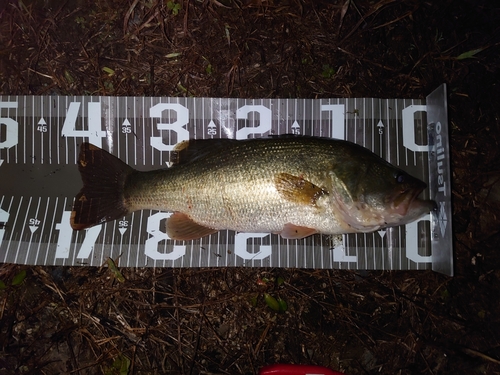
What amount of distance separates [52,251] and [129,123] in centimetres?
138

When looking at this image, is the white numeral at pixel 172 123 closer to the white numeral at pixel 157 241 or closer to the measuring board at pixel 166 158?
the measuring board at pixel 166 158

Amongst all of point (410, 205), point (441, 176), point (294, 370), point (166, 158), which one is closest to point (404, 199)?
point (410, 205)

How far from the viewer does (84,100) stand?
3.42m

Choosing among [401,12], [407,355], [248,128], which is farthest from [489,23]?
[407,355]

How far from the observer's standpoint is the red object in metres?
3.14

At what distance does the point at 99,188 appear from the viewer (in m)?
3.21

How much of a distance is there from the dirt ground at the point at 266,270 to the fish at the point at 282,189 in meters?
0.65

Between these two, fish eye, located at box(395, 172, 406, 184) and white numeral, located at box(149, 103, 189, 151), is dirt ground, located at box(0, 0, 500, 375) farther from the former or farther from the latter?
fish eye, located at box(395, 172, 406, 184)

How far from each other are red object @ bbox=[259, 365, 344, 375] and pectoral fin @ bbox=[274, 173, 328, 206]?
1505 mm

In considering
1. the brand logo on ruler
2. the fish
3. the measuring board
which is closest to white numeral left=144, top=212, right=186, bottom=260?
the measuring board

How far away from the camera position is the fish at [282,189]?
9.25 ft

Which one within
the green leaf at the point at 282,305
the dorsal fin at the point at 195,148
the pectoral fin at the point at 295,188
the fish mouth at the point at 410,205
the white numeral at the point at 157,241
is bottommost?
the green leaf at the point at 282,305

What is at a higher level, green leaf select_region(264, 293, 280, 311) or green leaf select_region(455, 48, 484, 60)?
green leaf select_region(455, 48, 484, 60)

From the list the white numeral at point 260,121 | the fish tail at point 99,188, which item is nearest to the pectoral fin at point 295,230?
the white numeral at point 260,121
